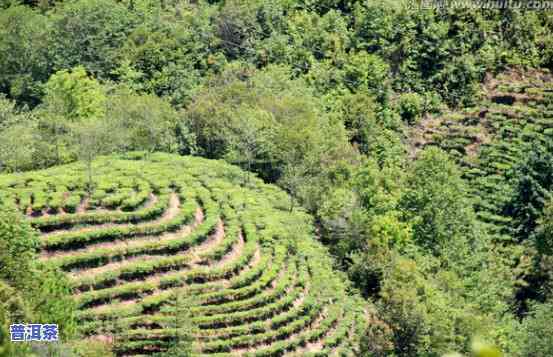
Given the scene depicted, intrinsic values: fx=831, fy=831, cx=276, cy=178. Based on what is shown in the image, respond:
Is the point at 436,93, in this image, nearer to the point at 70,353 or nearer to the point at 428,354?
the point at 428,354

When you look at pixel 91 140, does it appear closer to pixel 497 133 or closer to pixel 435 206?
pixel 435 206

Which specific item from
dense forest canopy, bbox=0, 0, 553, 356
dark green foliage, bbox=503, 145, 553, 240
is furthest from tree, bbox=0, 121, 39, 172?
dark green foliage, bbox=503, 145, 553, 240

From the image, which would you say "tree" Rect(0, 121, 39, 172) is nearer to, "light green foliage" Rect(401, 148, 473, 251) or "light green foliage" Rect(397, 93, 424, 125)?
"light green foliage" Rect(401, 148, 473, 251)

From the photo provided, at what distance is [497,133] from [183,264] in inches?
1935

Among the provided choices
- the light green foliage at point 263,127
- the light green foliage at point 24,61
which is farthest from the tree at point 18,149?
the light green foliage at point 24,61

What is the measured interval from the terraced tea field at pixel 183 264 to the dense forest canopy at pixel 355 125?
2.55 metres

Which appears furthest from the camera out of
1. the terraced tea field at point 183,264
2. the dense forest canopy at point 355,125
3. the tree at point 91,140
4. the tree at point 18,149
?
the tree at point 18,149

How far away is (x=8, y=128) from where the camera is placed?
72188 mm

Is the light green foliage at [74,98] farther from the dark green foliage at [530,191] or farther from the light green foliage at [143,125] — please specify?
the dark green foliage at [530,191]

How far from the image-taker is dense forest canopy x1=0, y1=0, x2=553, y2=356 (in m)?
57.9

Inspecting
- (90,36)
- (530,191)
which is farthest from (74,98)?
(530,191)

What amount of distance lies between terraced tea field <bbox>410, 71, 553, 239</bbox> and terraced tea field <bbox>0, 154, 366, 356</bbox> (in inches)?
1025

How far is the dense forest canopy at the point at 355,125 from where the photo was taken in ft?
190

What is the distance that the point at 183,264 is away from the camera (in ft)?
177
